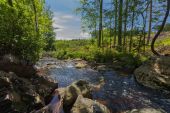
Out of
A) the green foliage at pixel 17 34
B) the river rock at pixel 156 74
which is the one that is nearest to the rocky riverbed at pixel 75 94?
the river rock at pixel 156 74

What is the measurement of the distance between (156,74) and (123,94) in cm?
351

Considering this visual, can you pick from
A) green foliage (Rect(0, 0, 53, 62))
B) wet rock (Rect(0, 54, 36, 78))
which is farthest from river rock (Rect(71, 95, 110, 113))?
green foliage (Rect(0, 0, 53, 62))

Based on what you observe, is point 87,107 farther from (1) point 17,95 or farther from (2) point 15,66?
(2) point 15,66

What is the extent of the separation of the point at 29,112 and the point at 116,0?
28.9 metres

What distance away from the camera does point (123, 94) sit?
15945 mm

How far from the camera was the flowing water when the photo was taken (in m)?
14.0

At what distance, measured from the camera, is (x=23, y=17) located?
17.5 metres

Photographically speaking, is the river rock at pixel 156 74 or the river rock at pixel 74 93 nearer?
the river rock at pixel 74 93

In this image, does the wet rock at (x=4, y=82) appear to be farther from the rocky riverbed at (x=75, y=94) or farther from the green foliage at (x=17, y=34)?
the green foliage at (x=17, y=34)

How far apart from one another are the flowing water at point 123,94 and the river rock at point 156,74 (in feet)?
1.79

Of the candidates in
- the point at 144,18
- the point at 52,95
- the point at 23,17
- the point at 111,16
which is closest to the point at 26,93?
the point at 52,95

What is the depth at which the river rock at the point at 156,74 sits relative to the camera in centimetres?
1741

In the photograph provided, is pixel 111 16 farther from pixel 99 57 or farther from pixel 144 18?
pixel 99 57

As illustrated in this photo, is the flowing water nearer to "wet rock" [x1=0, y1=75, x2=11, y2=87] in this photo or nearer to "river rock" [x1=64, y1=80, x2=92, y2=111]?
"river rock" [x1=64, y1=80, x2=92, y2=111]
